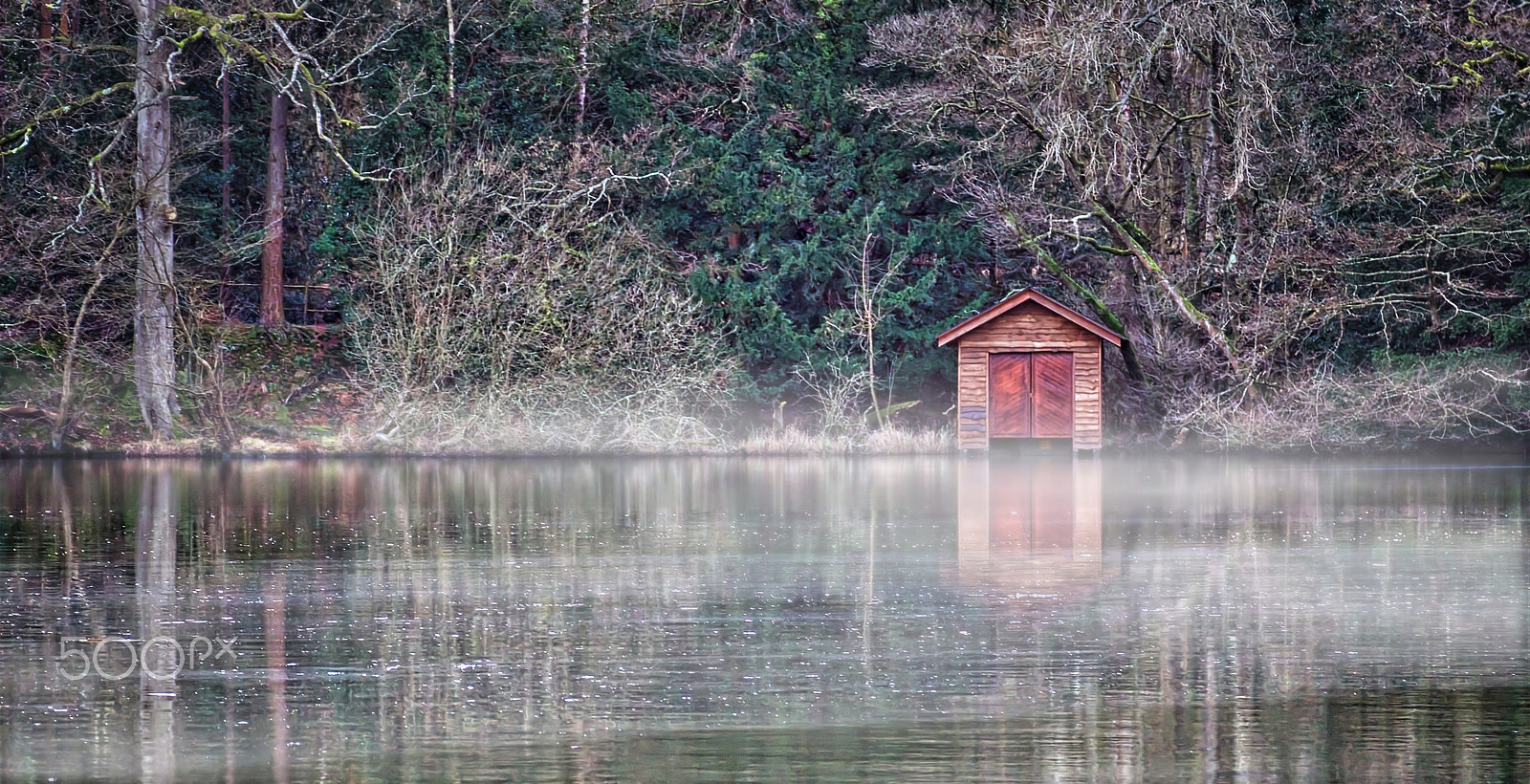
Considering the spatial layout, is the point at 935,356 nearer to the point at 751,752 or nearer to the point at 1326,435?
the point at 1326,435

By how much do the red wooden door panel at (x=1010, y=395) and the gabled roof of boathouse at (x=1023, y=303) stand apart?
2.46 ft

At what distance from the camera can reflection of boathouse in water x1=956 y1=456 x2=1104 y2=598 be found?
16.0 meters

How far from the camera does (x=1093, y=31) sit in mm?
33844

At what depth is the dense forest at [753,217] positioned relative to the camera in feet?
113

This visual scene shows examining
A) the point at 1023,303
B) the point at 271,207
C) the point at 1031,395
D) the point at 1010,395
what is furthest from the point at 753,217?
the point at 271,207

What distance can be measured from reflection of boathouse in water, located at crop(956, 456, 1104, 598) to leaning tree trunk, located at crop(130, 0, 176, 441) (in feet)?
49.7

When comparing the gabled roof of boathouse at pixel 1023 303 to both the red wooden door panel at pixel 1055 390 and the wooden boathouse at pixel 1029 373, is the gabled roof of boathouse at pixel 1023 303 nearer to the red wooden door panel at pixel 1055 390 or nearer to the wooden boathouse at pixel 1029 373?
the wooden boathouse at pixel 1029 373

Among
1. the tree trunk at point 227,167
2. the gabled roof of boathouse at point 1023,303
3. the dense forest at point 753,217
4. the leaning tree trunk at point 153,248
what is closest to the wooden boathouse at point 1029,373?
the gabled roof of boathouse at point 1023,303

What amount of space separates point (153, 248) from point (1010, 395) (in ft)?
54.3

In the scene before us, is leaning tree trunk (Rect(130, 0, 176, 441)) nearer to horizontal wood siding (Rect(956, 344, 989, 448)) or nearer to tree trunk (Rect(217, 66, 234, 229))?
tree trunk (Rect(217, 66, 234, 229))

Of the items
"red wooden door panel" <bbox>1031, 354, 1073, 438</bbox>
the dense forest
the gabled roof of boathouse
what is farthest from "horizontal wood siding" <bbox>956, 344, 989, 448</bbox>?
the dense forest

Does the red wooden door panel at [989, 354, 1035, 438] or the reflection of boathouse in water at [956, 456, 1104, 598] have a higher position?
the red wooden door panel at [989, 354, 1035, 438]

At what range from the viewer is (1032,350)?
34.8 metres

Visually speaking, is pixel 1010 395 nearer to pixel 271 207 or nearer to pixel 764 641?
pixel 271 207
